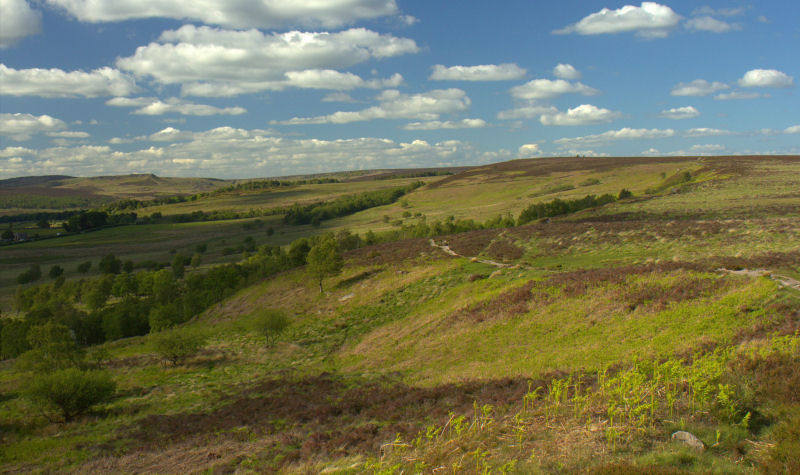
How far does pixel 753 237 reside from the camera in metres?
39.6

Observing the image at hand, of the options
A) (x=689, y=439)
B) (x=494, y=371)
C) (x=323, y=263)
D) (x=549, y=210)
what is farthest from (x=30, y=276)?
(x=689, y=439)

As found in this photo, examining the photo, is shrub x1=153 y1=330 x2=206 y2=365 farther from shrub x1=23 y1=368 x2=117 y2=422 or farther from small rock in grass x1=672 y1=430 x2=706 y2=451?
small rock in grass x1=672 y1=430 x2=706 y2=451

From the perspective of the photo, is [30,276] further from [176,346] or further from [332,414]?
[332,414]

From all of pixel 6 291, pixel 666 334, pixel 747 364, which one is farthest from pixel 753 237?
pixel 6 291

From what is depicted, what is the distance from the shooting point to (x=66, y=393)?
24891 millimetres

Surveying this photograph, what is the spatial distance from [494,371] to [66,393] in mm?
23946

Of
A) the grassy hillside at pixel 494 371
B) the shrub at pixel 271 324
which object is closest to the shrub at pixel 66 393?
the grassy hillside at pixel 494 371

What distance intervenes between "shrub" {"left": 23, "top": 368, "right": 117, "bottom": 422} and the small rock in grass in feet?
96.7

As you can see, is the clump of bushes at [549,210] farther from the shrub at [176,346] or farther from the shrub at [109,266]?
the shrub at [109,266]

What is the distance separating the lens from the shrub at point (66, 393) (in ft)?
80.7

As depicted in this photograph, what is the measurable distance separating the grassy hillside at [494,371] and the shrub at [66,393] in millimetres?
940

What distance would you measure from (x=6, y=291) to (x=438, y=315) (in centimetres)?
12325

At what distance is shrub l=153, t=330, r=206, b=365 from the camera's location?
3766 cm

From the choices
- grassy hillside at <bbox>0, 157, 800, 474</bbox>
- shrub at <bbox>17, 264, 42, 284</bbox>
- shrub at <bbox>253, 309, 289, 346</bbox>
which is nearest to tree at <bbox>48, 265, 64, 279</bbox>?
shrub at <bbox>17, 264, 42, 284</bbox>
